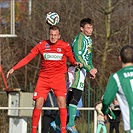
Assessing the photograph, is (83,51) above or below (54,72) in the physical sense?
above

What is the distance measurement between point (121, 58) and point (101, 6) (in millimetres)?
14100

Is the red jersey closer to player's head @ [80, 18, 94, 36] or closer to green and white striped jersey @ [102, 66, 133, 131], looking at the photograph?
player's head @ [80, 18, 94, 36]

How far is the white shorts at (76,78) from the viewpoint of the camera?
433 inches

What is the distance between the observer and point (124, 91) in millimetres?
7578

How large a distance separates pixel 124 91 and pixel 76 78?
137 inches

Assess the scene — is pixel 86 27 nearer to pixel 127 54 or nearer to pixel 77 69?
pixel 77 69

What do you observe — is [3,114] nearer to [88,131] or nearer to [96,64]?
[88,131]

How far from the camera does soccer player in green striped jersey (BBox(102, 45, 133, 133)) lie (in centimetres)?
755

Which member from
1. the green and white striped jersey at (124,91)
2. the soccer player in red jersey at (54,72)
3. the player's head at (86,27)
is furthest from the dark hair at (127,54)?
the player's head at (86,27)

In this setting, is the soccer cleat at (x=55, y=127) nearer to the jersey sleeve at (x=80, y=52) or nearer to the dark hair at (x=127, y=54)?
the jersey sleeve at (x=80, y=52)

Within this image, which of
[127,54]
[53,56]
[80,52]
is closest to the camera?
[127,54]

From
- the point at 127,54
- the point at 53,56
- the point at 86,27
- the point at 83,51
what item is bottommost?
the point at 127,54

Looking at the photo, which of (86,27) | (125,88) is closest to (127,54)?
(125,88)

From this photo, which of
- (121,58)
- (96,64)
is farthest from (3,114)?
(121,58)
